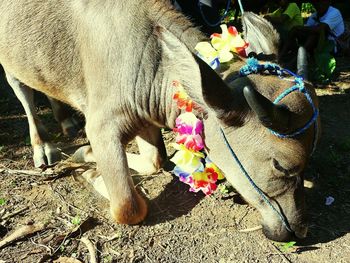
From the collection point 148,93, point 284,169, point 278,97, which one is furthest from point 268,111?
point 148,93

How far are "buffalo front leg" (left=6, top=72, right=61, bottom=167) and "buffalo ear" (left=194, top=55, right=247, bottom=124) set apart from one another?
264 cm

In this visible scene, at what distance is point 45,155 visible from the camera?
5.51 m

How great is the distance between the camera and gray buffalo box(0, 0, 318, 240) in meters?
3.46

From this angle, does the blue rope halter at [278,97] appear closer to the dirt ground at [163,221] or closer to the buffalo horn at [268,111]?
the buffalo horn at [268,111]

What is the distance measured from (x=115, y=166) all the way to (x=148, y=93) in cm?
68

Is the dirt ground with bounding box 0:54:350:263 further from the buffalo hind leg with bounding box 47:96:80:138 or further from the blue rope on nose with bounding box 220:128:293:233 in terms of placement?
the buffalo hind leg with bounding box 47:96:80:138

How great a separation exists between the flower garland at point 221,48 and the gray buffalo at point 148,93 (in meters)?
0.10

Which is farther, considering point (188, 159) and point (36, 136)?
point (36, 136)

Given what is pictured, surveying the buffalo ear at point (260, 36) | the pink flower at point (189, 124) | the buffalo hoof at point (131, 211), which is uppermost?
the buffalo ear at point (260, 36)

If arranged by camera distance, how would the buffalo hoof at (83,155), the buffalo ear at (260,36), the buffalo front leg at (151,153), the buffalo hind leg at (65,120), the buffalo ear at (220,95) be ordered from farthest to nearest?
the buffalo hind leg at (65,120), the buffalo hoof at (83,155), the buffalo front leg at (151,153), the buffalo ear at (260,36), the buffalo ear at (220,95)

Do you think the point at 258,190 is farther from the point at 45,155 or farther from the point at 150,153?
the point at 45,155

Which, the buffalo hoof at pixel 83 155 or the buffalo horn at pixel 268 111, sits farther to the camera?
the buffalo hoof at pixel 83 155

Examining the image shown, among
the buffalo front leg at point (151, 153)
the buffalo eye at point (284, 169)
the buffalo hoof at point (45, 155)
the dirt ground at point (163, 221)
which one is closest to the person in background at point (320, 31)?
the dirt ground at point (163, 221)

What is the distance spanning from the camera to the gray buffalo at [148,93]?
3455mm
